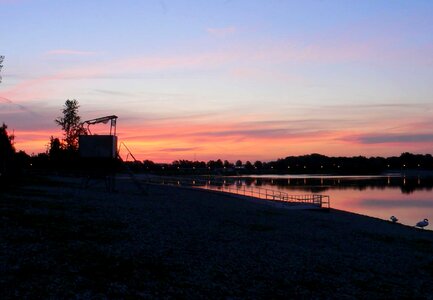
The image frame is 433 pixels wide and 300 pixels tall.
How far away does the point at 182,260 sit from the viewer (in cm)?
1557

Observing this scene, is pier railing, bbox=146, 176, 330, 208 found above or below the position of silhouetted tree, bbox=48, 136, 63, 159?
below

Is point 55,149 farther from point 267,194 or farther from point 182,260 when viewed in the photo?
point 182,260

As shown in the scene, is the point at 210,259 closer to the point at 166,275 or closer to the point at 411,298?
the point at 166,275

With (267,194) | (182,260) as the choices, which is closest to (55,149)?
(267,194)

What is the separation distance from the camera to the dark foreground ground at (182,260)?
1217 centimetres

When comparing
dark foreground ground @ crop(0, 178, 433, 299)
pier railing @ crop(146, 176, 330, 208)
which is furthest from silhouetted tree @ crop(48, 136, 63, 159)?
dark foreground ground @ crop(0, 178, 433, 299)

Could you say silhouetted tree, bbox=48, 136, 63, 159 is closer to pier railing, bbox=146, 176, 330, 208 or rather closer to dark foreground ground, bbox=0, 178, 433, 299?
pier railing, bbox=146, 176, 330, 208

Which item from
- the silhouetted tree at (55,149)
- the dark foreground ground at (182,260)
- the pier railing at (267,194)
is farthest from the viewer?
the silhouetted tree at (55,149)

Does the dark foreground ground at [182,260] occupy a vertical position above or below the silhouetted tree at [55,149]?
below

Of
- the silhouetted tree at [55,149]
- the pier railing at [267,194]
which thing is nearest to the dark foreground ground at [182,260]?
the pier railing at [267,194]

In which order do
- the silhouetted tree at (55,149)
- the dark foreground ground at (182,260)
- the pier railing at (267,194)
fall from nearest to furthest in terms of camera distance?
the dark foreground ground at (182,260)
the pier railing at (267,194)
the silhouetted tree at (55,149)

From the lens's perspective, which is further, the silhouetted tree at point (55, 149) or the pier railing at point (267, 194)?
the silhouetted tree at point (55, 149)

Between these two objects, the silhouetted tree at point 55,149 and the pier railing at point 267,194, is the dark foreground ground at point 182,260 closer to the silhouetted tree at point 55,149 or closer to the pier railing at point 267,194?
the pier railing at point 267,194

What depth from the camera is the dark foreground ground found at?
39.9ft
